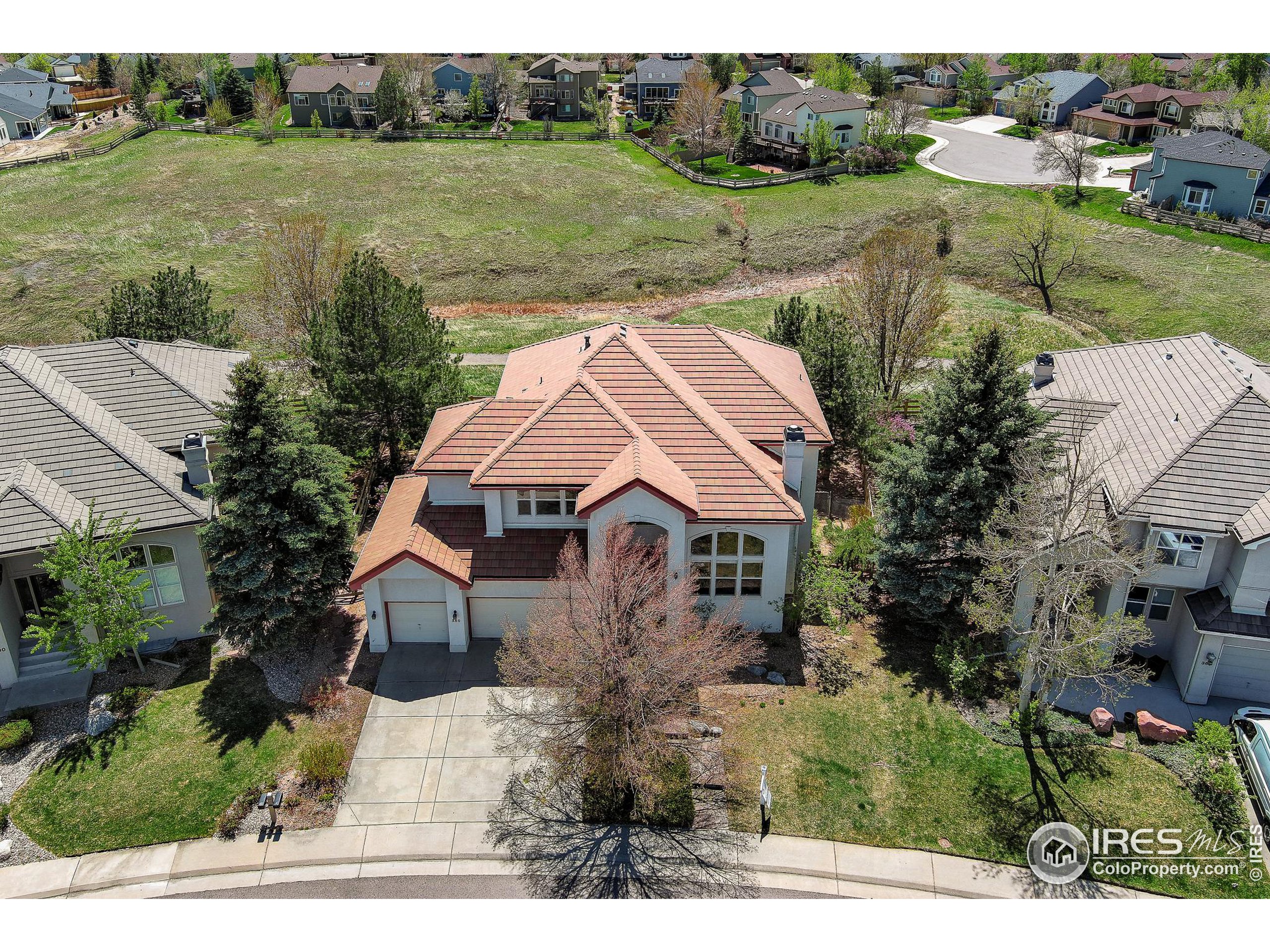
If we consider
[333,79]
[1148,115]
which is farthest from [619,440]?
[1148,115]

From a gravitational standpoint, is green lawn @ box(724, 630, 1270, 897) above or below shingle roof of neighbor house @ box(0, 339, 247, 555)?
below

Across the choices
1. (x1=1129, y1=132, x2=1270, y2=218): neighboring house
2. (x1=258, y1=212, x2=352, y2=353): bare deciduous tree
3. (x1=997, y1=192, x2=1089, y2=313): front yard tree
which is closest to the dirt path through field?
(x1=997, y1=192, x2=1089, y2=313): front yard tree

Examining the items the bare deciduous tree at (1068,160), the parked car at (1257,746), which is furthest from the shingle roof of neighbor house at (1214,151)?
the parked car at (1257,746)

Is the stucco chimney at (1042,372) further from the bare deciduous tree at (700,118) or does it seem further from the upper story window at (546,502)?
the bare deciduous tree at (700,118)

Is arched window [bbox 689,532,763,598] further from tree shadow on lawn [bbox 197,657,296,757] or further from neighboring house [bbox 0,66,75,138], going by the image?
neighboring house [bbox 0,66,75,138]

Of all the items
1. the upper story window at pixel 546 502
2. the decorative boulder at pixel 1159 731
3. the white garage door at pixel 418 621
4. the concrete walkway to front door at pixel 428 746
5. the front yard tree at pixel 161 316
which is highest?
the front yard tree at pixel 161 316

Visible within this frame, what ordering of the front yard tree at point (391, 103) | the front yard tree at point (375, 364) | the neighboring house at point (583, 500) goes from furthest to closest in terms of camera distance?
the front yard tree at point (391, 103), the front yard tree at point (375, 364), the neighboring house at point (583, 500)
